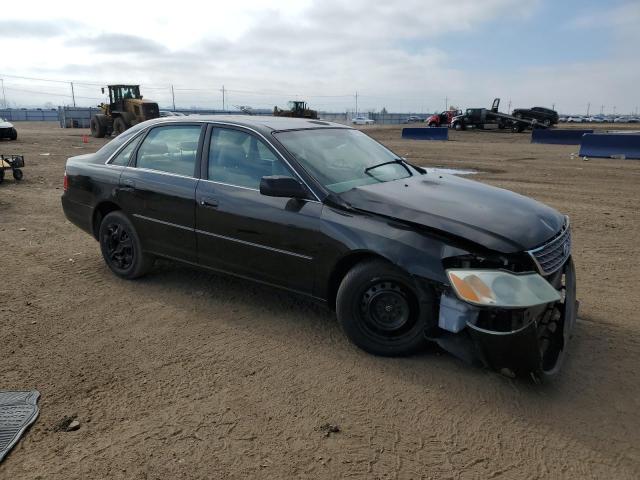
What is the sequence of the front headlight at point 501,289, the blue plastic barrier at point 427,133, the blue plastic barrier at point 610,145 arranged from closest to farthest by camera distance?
the front headlight at point 501,289
the blue plastic barrier at point 610,145
the blue plastic barrier at point 427,133

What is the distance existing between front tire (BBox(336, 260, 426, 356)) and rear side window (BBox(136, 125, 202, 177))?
1.88 m

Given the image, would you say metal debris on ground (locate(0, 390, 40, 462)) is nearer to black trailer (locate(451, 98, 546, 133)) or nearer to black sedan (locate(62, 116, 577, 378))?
black sedan (locate(62, 116, 577, 378))

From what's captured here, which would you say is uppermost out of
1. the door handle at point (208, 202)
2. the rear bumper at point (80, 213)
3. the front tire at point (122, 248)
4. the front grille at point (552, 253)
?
the door handle at point (208, 202)

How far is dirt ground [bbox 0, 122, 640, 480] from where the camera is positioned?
253 centimetres

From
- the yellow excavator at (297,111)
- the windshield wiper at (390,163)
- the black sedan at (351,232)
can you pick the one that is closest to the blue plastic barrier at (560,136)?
the yellow excavator at (297,111)

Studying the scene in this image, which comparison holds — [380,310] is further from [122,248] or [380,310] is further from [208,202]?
[122,248]

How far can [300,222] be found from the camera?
3682 millimetres

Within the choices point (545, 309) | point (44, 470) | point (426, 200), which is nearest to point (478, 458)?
point (545, 309)

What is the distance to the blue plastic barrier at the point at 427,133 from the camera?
2914cm

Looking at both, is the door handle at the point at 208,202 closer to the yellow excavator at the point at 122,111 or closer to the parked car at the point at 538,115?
the yellow excavator at the point at 122,111

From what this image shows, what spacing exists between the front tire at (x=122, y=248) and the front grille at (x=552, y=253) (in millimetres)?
3506

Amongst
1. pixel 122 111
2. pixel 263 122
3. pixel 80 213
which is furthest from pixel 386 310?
pixel 122 111

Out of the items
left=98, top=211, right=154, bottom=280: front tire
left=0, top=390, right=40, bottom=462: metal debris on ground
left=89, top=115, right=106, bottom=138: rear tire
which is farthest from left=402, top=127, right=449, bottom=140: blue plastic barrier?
left=0, top=390, right=40, bottom=462: metal debris on ground

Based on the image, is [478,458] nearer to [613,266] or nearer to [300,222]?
[300,222]
